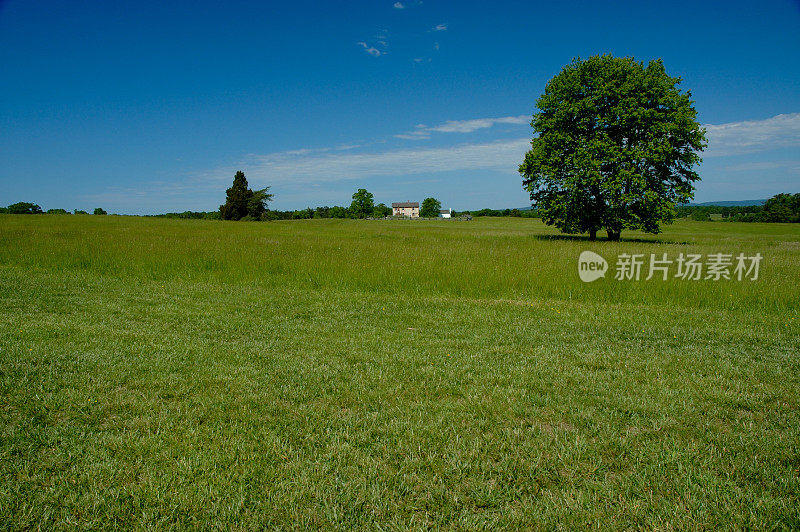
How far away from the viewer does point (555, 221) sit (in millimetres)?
30594

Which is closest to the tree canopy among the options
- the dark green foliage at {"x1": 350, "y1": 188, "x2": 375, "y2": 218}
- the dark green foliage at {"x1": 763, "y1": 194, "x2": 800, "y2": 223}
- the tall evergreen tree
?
the tall evergreen tree

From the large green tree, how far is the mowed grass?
62.9 feet

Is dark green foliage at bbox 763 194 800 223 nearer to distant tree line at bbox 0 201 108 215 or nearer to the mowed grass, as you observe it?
the mowed grass

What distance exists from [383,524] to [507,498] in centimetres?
86

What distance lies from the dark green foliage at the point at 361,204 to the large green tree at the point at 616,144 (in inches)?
3589

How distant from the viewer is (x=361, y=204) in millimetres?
118062

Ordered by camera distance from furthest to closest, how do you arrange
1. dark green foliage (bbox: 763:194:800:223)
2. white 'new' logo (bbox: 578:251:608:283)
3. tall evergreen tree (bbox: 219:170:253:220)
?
tall evergreen tree (bbox: 219:170:253:220)
dark green foliage (bbox: 763:194:800:223)
white 'new' logo (bbox: 578:251:608:283)

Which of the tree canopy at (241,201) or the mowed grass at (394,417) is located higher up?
the tree canopy at (241,201)

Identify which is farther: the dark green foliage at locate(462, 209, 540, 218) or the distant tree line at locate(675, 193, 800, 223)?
the dark green foliage at locate(462, 209, 540, 218)

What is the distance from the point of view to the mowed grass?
8.97ft

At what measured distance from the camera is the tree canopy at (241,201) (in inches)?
2884

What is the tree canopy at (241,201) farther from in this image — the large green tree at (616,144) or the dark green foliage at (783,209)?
the dark green foliage at (783,209)

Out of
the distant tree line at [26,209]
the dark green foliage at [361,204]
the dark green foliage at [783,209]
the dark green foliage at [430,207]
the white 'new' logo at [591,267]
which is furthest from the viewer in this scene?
the dark green foliage at [430,207]

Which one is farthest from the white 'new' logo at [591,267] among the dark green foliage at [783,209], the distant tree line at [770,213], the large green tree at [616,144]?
the dark green foliage at [783,209]
